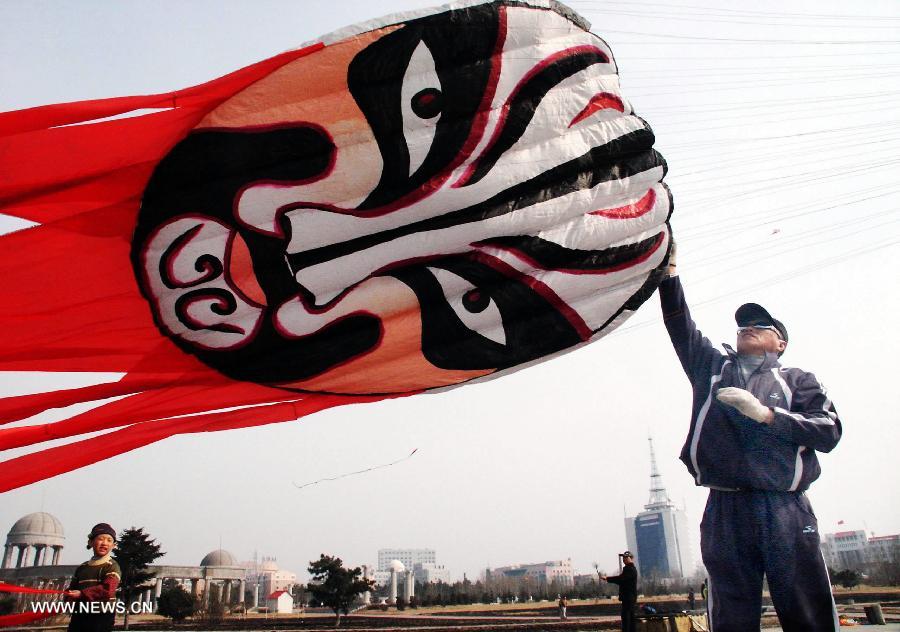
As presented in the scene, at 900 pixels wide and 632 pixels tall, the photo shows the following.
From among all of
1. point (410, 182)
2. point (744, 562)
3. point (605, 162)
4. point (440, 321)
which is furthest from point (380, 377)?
point (744, 562)

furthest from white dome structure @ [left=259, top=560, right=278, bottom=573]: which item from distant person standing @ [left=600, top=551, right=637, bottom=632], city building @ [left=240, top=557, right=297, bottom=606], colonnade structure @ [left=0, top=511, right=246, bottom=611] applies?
distant person standing @ [left=600, top=551, right=637, bottom=632]

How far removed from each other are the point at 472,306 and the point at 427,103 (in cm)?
141

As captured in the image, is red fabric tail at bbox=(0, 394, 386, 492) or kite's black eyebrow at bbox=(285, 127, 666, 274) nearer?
red fabric tail at bbox=(0, 394, 386, 492)

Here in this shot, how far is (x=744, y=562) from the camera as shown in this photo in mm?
3570

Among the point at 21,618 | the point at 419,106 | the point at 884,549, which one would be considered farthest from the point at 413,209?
the point at 884,549

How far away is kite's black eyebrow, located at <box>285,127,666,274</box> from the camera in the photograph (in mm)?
4414

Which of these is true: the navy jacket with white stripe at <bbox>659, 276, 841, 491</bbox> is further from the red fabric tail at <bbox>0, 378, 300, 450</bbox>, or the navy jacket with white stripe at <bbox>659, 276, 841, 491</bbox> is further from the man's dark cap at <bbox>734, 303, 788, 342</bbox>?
the red fabric tail at <bbox>0, 378, 300, 450</bbox>

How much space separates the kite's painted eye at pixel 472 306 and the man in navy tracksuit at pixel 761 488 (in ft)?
4.67

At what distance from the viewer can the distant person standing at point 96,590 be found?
14.6 ft

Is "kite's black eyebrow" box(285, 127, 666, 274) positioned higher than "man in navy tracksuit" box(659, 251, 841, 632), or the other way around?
"kite's black eyebrow" box(285, 127, 666, 274)

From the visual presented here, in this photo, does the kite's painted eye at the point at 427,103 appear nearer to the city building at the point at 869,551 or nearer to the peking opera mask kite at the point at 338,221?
the peking opera mask kite at the point at 338,221

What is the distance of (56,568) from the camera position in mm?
40000

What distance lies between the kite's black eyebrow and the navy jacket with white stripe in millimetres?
1329

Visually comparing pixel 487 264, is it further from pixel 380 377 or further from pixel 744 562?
pixel 744 562
